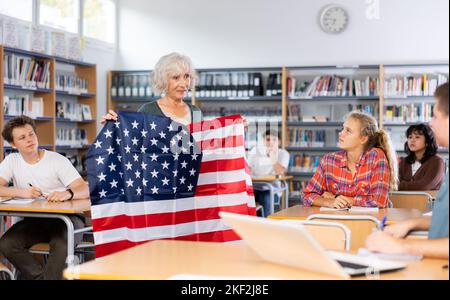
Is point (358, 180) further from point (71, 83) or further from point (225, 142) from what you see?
point (71, 83)

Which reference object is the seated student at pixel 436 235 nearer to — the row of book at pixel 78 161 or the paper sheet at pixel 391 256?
the paper sheet at pixel 391 256

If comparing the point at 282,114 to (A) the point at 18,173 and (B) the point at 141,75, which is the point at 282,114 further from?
(A) the point at 18,173

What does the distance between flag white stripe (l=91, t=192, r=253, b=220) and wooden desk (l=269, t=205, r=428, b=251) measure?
0.41 meters

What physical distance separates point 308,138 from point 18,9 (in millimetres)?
4628

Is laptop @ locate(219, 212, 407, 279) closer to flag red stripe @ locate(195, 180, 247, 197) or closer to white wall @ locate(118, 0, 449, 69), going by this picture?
flag red stripe @ locate(195, 180, 247, 197)

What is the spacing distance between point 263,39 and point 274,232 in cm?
912

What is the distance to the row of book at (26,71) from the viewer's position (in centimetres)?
807

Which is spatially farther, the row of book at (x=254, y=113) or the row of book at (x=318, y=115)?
the row of book at (x=254, y=113)

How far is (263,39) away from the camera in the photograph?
10734 mm

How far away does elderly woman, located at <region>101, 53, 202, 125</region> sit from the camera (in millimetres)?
4156

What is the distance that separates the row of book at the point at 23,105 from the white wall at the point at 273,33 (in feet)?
9.12

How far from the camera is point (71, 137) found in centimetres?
973

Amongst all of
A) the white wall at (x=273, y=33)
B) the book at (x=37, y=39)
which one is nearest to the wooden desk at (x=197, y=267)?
the book at (x=37, y=39)

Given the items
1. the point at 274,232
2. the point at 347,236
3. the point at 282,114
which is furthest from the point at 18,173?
the point at 282,114
